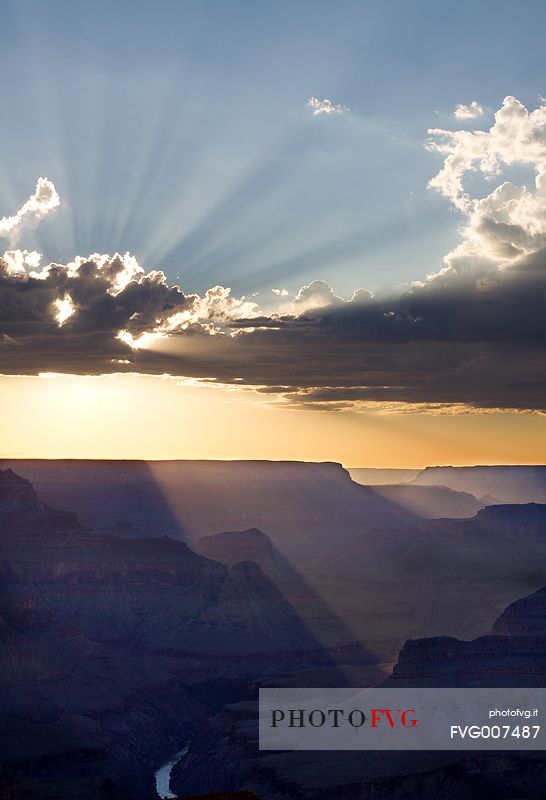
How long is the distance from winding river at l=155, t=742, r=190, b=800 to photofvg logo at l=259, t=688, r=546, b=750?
42.1 feet

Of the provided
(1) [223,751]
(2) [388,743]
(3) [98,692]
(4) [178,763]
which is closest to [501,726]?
(2) [388,743]

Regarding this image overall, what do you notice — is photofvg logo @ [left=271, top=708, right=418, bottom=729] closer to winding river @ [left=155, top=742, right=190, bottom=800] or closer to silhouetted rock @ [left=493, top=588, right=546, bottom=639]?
winding river @ [left=155, top=742, right=190, bottom=800]

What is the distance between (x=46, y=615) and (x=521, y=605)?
6442 cm

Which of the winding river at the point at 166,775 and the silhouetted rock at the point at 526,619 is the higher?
the silhouetted rock at the point at 526,619

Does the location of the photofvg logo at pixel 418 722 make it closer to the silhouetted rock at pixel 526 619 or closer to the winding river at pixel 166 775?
the winding river at pixel 166 775

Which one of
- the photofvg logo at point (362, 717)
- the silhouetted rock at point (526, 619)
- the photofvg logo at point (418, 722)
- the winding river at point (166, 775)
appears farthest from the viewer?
the silhouetted rock at point (526, 619)

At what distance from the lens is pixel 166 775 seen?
14450 centimetres

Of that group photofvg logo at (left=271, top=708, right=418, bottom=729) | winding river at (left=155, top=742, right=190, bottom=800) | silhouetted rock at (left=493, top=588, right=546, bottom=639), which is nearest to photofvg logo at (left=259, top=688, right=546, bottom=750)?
photofvg logo at (left=271, top=708, right=418, bottom=729)

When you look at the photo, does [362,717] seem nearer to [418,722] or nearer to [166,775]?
[418,722]

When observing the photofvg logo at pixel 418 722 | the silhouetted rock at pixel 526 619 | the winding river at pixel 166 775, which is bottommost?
the winding river at pixel 166 775

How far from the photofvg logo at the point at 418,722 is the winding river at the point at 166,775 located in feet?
42.1

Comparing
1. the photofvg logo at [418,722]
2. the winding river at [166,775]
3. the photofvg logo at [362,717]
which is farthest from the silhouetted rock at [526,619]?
the winding river at [166,775]

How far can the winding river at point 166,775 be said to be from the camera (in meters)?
135

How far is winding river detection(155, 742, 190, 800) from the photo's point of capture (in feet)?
444
